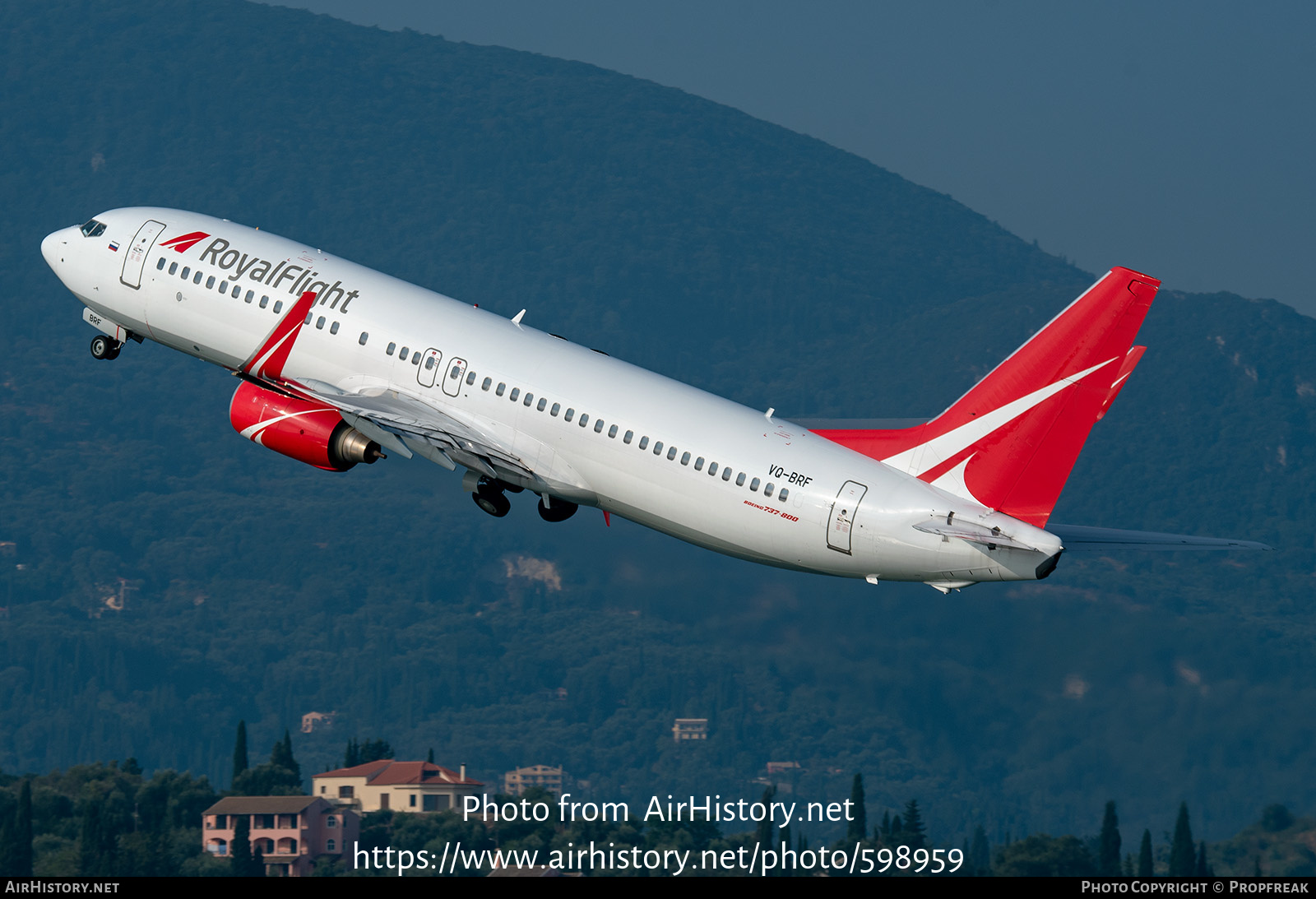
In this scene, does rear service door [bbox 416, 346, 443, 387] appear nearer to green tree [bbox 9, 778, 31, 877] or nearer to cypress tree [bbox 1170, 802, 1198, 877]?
green tree [bbox 9, 778, 31, 877]

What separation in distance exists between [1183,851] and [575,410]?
120157mm

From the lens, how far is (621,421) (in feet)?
182

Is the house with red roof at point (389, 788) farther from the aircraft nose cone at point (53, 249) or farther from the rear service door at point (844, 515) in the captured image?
the rear service door at point (844, 515)

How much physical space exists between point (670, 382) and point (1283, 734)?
13188 cm

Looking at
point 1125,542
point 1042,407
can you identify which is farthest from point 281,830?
point 1042,407

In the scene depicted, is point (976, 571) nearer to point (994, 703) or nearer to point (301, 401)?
point (301, 401)

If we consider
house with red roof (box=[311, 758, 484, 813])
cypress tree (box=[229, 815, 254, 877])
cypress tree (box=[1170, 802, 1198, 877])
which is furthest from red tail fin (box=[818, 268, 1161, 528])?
house with red roof (box=[311, 758, 484, 813])

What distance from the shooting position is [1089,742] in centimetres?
18362

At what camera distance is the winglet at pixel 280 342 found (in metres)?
60.1

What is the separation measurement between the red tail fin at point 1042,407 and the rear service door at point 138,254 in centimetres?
2855

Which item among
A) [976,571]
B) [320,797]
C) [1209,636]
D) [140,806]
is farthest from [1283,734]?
[976,571]

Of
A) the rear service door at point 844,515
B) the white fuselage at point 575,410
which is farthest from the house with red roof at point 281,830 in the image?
the rear service door at point 844,515

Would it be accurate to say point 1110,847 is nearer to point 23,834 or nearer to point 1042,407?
point 23,834

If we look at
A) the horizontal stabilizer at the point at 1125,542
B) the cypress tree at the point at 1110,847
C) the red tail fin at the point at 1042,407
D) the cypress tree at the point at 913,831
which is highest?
the cypress tree at the point at 913,831
